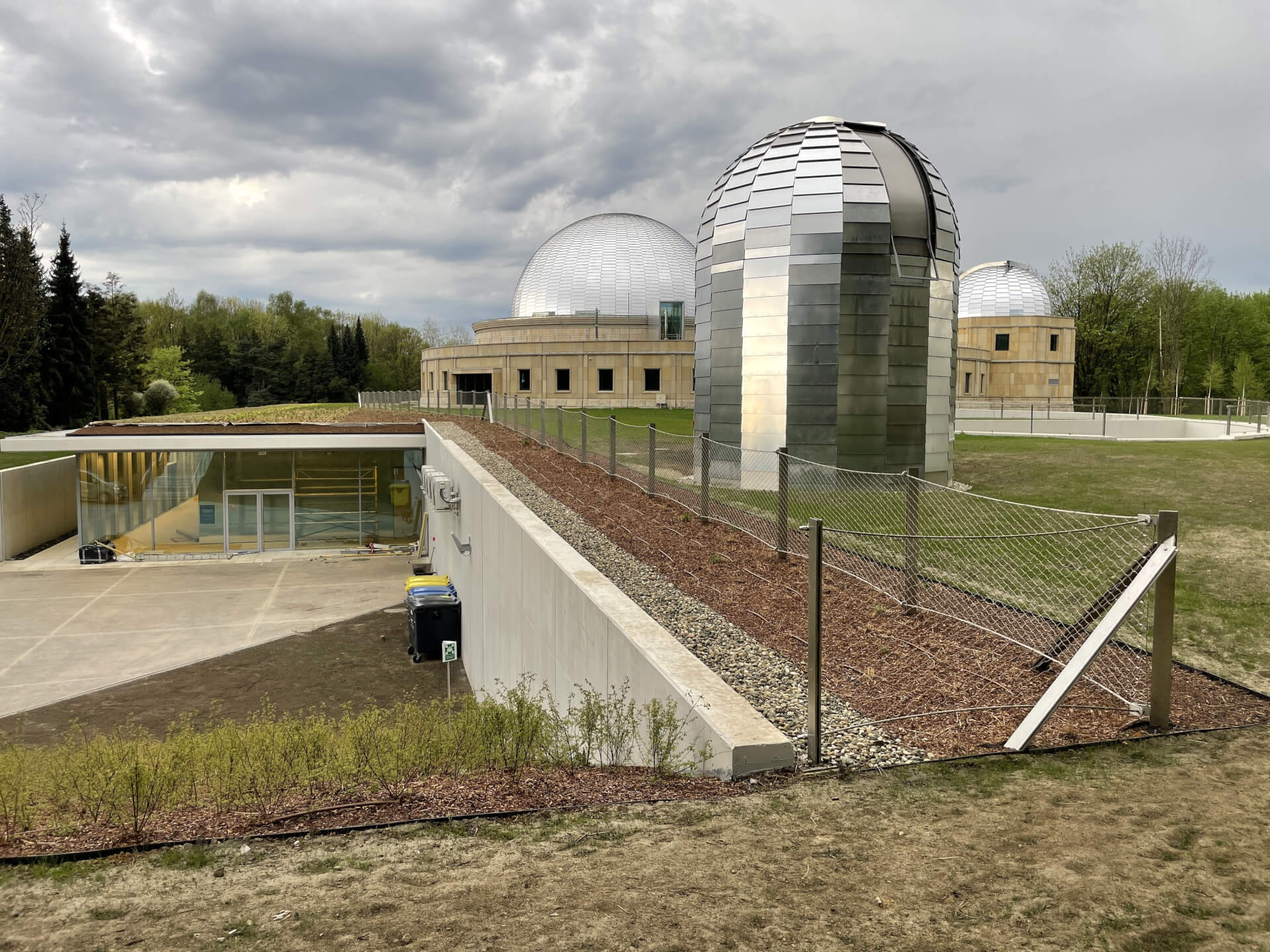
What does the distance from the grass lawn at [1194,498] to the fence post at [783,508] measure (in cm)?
418

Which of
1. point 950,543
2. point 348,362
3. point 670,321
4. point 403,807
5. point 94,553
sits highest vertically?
point 670,321

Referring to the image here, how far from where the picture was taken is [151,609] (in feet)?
76.4

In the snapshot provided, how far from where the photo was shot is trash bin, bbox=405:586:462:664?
18.6m

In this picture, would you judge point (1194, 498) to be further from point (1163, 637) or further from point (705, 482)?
point (1163, 637)

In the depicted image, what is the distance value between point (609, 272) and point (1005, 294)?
27.7 metres

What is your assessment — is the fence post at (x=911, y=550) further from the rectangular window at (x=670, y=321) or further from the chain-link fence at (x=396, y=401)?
the rectangular window at (x=670, y=321)

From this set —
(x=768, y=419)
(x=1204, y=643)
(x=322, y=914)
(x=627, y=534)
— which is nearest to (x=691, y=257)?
(x=768, y=419)

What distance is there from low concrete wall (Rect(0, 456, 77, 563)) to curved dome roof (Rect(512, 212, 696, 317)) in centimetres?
3073

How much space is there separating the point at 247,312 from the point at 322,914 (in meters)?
104

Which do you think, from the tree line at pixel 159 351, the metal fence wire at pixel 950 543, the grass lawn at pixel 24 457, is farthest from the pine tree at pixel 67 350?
the metal fence wire at pixel 950 543

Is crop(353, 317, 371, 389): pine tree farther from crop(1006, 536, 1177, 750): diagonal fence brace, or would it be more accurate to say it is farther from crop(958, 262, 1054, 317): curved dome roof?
crop(1006, 536, 1177, 750): diagonal fence brace

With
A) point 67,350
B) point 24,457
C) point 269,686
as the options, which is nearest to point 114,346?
point 67,350

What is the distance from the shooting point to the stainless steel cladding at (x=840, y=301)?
59.2ft

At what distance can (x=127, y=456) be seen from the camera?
3025cm
